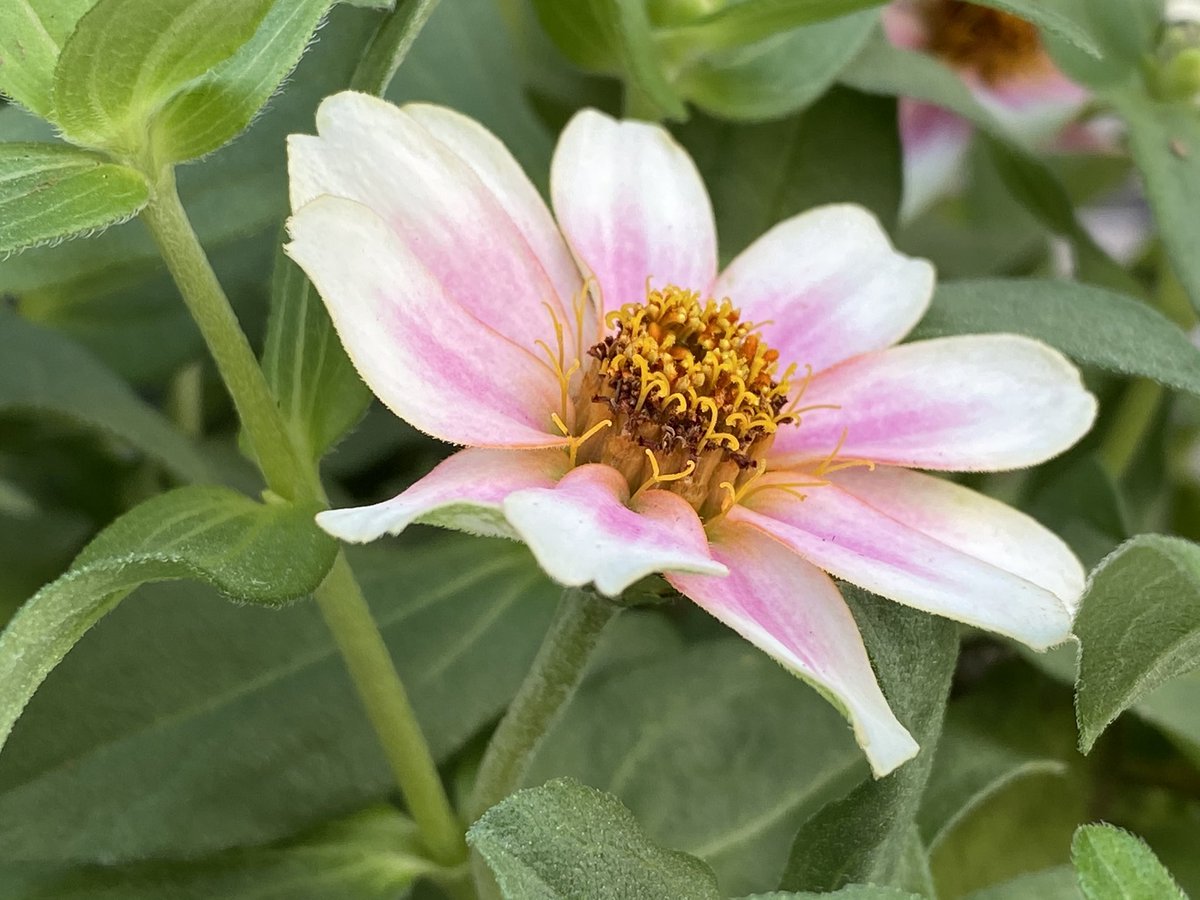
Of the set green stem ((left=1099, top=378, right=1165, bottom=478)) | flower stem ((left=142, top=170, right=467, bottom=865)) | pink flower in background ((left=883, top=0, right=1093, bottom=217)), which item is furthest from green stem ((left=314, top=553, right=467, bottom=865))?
pink flower in background ((left=883, top=0, right=1093, bottom=217))

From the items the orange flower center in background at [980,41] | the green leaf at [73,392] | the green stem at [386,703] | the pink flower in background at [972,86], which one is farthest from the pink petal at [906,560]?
the orange flower center in background at [980,41]

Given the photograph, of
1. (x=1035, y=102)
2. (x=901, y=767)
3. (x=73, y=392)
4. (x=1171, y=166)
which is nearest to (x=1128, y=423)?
(x=1171, y=166)

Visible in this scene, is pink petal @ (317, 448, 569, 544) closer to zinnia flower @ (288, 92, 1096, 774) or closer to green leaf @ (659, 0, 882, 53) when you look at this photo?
zinnia flower @ (288, 92, 1096, 774)

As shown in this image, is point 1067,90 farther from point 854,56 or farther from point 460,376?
point 460,376

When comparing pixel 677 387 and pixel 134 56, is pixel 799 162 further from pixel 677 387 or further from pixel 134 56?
pixel 134 56

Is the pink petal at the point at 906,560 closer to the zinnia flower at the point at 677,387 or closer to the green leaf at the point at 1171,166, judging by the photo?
the zinnia flower at the point at 677,387

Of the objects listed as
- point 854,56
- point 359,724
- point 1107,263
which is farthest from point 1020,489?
point 359,724

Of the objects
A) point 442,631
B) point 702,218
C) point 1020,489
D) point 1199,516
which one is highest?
point 702,218
